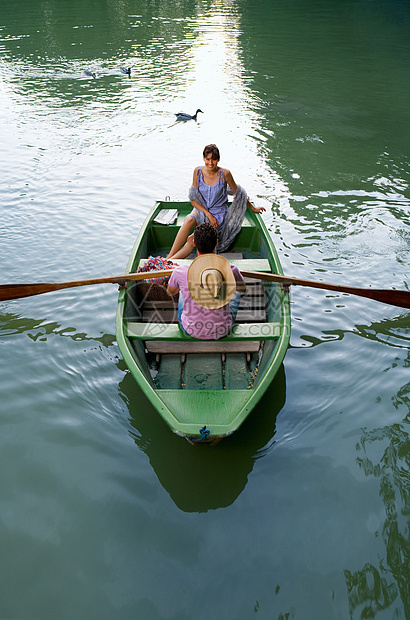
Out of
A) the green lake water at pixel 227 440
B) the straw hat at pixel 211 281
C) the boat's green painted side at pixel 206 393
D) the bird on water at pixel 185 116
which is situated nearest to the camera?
the green lake water at pixel 227 440

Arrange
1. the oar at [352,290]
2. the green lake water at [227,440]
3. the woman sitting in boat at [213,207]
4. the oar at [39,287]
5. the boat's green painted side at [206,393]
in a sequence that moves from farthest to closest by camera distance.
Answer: the woman sitting in boat at [213,207] → the oar at [39,287] → the oar at [352,290] → the boat's green painted side at [206,393] → the green lake water at [227,440]

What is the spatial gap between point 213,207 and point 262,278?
1.68 metres

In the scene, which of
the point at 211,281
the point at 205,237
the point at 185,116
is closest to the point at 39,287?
the point at 205,237

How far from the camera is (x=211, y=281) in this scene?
343 centimetres

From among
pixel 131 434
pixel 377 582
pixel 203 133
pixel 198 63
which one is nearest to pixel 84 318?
pixel 131 434

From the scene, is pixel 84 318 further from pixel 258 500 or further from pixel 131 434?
pixel 258 500

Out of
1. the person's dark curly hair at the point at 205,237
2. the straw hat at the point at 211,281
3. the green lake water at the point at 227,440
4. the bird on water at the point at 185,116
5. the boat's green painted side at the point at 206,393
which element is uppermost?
the person's dark curly hair at the point at 205,237

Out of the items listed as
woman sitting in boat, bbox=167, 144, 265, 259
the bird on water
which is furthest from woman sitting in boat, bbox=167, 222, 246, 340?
the bird on water

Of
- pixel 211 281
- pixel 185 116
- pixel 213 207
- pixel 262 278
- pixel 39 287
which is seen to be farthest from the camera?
pixel 185 116

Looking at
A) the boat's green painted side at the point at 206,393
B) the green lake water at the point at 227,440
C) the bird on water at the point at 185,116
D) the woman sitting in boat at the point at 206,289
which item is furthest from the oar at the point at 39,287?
the bird on water at the point at 185,116

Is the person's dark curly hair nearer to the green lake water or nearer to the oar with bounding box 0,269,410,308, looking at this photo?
the oar with bounding box 0,269,410,308

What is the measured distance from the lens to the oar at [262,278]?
4.31 metres

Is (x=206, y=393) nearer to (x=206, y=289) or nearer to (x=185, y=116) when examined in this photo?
(x=206, y=289)

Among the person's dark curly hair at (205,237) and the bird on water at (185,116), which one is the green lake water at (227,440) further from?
the person's dark curly hair at (205,237)
